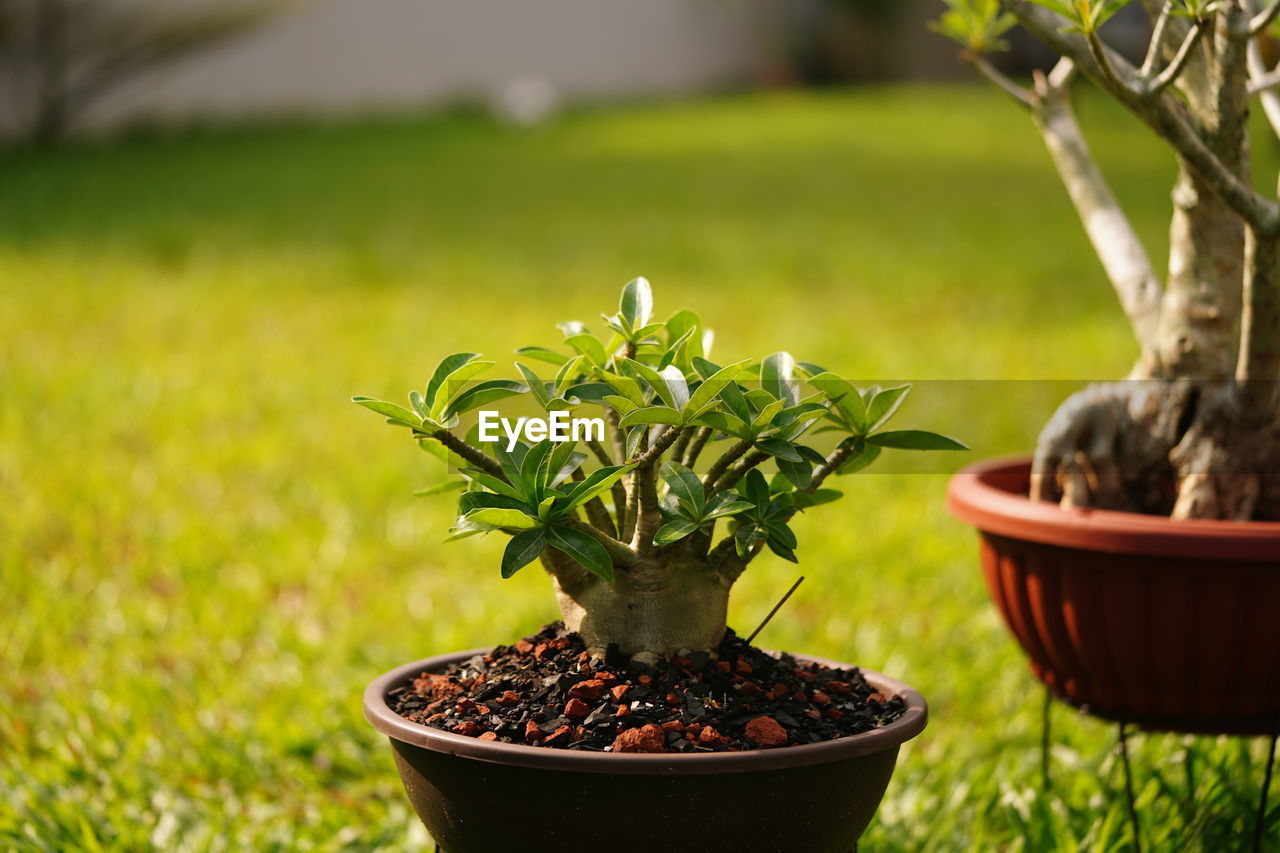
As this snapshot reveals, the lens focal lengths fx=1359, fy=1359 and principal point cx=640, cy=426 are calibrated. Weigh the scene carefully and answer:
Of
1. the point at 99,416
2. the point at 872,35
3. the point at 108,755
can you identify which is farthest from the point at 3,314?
the point at 872,35

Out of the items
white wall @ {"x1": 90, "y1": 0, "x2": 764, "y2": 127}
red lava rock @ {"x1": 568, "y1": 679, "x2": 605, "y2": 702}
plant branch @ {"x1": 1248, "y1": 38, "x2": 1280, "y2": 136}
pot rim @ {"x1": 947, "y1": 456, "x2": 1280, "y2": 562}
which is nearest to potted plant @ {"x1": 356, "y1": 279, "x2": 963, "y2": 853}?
red lava rock @ {"x1": 568, "y1": 679, "x2": 605, "y2": 702}

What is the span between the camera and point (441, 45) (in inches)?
460

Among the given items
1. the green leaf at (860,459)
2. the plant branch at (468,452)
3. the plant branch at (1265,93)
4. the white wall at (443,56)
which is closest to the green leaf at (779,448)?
the green leaf at (860,459)

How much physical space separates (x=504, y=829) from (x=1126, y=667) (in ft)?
2.66

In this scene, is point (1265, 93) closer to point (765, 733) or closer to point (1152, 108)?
point (1152, 108)

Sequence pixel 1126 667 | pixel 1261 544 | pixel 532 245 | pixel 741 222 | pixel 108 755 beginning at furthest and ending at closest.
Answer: pixel 741 222 → pixel 532 245 → pixel 108 755 → pixel 1126 667 → pixel 1261 544

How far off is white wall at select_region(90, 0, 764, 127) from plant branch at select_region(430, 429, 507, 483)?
9.01 metres

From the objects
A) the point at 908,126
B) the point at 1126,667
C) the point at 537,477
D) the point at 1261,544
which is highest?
the point at 908,126

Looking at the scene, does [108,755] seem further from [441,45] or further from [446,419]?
[441,45]

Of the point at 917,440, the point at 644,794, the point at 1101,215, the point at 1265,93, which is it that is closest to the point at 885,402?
the point at 917,440

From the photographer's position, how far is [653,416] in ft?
3.37

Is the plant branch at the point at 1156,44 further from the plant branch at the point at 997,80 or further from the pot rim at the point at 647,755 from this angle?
the pot rim at the point at 647,755

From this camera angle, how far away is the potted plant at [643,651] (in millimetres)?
1004

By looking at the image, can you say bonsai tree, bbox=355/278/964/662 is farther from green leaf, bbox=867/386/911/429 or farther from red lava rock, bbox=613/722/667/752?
red lava rock, bbox=613/722/667/752
